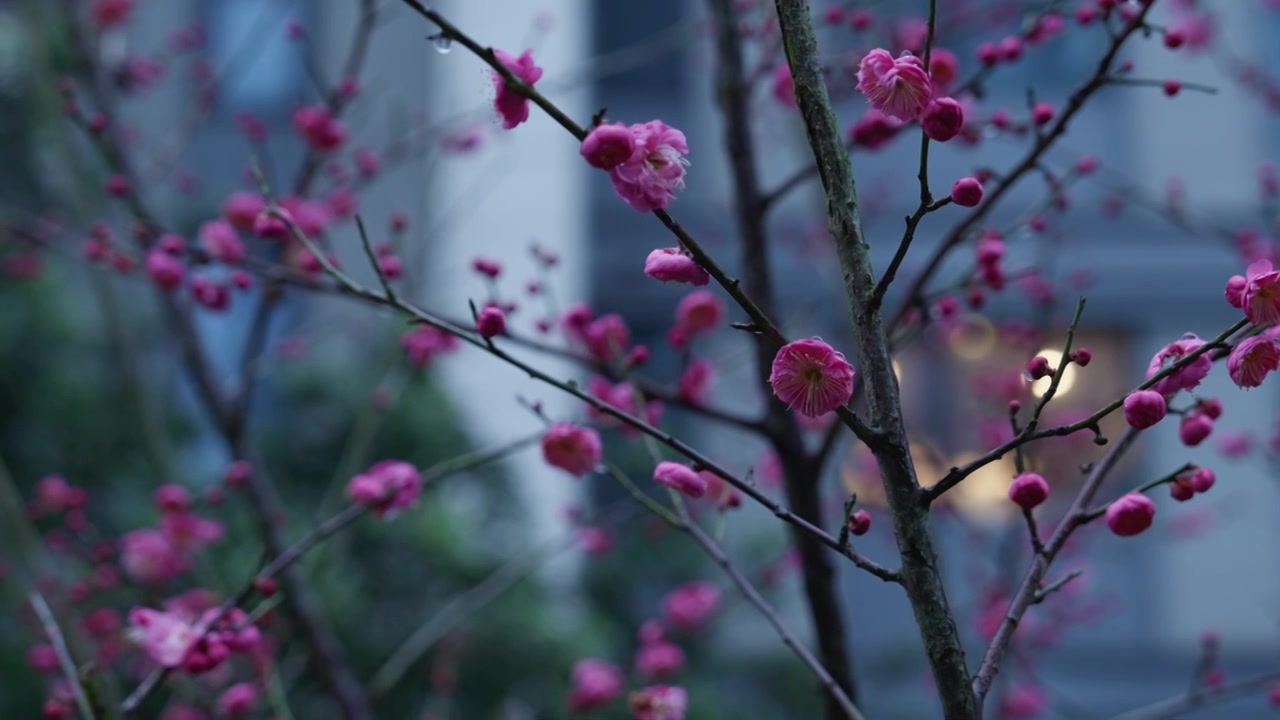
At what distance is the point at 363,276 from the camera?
5148 mm

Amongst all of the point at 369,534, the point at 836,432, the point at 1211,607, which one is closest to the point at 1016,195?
the point at 1211,607

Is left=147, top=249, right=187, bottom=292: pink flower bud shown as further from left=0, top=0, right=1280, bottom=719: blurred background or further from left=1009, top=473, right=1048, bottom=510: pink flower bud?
left=0, top=0, right=1280, bottom=719: blurred background

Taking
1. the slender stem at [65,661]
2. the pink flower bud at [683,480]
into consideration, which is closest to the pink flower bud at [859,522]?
the pink flower bud at [683,480]

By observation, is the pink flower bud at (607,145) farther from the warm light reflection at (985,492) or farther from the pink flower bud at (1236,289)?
the warm light reflection at (985,492)

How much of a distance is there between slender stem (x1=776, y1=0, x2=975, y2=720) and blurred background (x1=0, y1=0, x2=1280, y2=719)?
2.85 metres

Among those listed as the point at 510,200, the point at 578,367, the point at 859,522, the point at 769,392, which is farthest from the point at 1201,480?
the point at 510,200

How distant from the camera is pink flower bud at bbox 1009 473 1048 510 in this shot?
0.88 metres

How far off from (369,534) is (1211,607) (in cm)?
395

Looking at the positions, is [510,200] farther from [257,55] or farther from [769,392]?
[769,392]

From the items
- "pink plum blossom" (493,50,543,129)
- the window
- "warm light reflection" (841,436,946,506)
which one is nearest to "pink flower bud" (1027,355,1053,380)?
"pink plum blossom" (493,50,543,129)

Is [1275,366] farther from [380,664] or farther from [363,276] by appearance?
[363,276]

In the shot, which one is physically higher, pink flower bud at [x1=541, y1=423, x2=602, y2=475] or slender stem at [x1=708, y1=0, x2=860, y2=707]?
slender stem at [x1=708, y1=0, x2=860, y2=707]

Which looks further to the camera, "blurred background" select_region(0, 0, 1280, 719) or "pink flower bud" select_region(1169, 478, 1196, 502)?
"blurred background" select_region(0, 0, 1280, 719)

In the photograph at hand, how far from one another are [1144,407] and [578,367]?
336 cm
